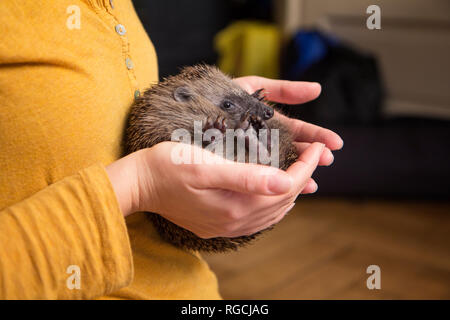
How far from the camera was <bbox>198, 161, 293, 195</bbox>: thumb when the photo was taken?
0.62m

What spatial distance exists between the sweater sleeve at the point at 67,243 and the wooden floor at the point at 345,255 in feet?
4.09

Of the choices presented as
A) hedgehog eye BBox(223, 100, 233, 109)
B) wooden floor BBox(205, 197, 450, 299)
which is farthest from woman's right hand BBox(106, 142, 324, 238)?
wooden floor BBox(205, 197, 450, 299)

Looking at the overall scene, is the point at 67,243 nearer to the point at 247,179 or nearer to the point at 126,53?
the point at 247,179

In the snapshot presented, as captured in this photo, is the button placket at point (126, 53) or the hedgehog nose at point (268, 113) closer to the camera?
the button placket at point (126, 53)

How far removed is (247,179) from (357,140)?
79.9 inches

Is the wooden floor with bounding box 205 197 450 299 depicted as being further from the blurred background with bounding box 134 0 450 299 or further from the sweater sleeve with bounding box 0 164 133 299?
the sweater sleeve with bounding box 0 164 133 299

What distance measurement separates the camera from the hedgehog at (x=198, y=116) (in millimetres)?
843

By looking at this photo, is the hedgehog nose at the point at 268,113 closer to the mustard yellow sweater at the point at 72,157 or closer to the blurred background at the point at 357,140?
the mustard yellow sweater at the point at 72,157

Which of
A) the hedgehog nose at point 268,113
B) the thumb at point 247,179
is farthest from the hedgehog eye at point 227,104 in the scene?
the thumb at point 247,179

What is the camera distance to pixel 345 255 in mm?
2062

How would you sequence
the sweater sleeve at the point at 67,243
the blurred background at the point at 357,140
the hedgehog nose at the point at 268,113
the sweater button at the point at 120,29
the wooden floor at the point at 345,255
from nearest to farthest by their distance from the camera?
the sweater sleeve at the point at 67,243 < the sweater button at the point at 120,29 < the hedgehog nose at the point at 268,113 < the wooden floor at the point at 345,255 < the blurred background at the point at 357,140

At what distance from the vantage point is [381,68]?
9.98 ft
